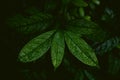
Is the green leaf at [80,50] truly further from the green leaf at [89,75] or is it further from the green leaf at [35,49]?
the green leaf at [89,75]

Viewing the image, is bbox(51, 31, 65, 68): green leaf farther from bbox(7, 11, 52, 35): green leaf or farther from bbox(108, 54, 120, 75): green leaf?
bbox(108, 54, 120, 75): green leaf

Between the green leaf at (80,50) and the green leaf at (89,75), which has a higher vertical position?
the green leaf at (80,50)

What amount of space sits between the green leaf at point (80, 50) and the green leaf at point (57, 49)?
3 centimetres

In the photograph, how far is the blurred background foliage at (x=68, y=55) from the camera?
1433 millimetres

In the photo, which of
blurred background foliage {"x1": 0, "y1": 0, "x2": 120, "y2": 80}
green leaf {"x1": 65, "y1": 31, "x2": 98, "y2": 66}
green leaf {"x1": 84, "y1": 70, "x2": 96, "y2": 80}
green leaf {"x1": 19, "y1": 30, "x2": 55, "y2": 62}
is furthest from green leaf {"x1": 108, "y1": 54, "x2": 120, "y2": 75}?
green leaf {"x1": 19, "y1": 30, "x2": 55, "y2": 62}

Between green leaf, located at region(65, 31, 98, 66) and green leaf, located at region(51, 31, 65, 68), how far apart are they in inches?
1.3

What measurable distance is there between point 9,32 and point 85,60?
0.55 metres

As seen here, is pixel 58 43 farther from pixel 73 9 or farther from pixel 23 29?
pixel 73 9

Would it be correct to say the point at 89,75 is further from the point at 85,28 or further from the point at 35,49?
the point at 35,49

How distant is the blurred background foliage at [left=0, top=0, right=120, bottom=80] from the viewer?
4.70 ft

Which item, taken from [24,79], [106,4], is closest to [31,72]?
[24,79]

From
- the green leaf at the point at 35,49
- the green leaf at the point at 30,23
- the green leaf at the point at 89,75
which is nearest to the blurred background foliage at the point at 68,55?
the green leaf at the point at 89,75

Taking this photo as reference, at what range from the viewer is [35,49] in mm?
1111

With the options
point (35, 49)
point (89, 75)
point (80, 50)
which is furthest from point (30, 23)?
point (89, 75)
